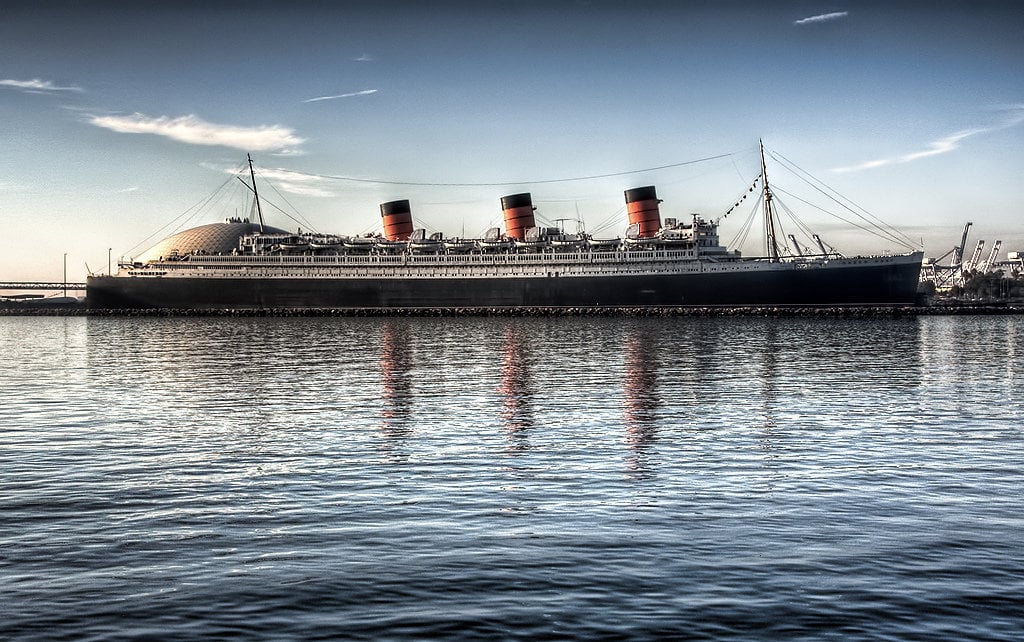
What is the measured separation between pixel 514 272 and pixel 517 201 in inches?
412

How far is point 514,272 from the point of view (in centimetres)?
13600

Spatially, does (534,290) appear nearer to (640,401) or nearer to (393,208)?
(393,208)

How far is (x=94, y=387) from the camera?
3688 cm

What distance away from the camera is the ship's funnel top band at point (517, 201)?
13975 cm

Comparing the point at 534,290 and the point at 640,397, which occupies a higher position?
the point at 534,290

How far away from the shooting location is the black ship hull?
12069cm

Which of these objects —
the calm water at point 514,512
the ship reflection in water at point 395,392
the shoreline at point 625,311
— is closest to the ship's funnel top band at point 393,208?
the shoreline at point 625,311

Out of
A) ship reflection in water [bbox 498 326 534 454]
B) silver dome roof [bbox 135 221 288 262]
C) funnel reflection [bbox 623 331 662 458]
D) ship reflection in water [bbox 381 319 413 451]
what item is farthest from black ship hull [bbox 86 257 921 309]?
ship reflection in water [bbox 498 326 534 454]

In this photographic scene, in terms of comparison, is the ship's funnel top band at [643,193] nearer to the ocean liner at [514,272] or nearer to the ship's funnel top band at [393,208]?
the ocean liner at [514,272]

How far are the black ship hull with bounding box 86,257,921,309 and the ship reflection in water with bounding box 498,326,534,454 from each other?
2760 inches

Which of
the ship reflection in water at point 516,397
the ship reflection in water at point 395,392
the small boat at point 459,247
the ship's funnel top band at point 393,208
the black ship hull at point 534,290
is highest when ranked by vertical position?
the ship's funnel top band at point 393,208

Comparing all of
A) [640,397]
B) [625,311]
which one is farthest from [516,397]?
[625,311]

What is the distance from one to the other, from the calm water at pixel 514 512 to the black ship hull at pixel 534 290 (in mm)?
87377

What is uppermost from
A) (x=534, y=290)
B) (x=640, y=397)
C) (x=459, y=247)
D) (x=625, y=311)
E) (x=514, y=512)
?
(x=459, y=247)
